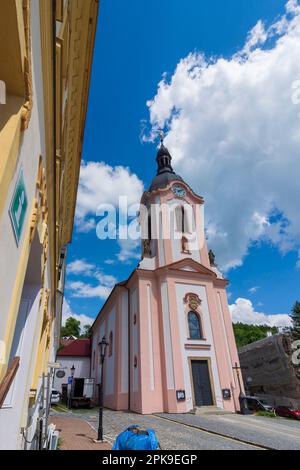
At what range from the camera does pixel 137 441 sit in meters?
3.88

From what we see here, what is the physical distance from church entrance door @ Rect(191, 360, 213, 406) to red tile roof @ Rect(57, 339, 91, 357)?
918 inches

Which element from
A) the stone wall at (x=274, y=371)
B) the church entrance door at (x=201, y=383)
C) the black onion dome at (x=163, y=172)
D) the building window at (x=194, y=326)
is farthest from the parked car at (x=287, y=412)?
the black onion dome at (x=163, y=172)

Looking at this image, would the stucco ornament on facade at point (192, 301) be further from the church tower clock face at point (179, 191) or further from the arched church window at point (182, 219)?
the church tower clock face at point (179, 191)

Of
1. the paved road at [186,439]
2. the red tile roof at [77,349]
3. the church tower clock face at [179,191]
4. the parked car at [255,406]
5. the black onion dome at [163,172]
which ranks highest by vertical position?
the black onion dome at [163,172]

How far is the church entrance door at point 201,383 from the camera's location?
741 inches

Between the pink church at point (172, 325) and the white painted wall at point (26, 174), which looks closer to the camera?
the white painted wall at point (26, 174)

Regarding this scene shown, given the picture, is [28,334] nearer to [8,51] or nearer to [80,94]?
[8,51]

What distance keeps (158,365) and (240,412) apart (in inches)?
235

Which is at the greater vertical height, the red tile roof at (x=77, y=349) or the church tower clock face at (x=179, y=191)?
the church tower clock face at (x=179, y=191)

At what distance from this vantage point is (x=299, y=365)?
25312 millimetres

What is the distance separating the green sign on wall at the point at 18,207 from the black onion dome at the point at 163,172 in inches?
973

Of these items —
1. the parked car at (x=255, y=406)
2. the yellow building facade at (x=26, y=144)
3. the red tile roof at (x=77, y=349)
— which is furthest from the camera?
the red tile roof at (x=77, y=349)

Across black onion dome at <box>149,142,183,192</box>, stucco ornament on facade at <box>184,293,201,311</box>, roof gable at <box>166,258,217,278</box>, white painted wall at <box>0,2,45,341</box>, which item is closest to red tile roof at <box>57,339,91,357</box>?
stucco ornament on facade at <box>184,293,201,311</box>

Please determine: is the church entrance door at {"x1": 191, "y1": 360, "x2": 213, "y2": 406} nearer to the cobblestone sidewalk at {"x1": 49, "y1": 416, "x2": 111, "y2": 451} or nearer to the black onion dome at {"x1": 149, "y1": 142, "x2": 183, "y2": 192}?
the cobblestone sidewalk at {"x1": 49, "y1": 416, "x2": 111, "y2": 451}
